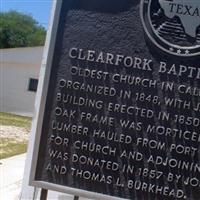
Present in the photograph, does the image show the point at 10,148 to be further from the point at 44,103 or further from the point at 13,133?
the point at 44,103

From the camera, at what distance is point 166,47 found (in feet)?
12.7

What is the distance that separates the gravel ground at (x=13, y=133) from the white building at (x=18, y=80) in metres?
9.75

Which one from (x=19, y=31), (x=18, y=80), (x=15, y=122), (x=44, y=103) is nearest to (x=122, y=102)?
(x=44, y=103)

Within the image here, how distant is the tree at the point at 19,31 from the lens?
159 ft

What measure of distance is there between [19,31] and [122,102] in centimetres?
4701

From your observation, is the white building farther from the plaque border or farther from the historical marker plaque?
the historical marker plaque

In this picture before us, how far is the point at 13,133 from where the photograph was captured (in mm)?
15938

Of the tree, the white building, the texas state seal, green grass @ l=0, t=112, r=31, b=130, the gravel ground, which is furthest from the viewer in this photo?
the tree

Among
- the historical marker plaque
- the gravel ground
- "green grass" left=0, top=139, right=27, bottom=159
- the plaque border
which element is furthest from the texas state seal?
the gravel ground

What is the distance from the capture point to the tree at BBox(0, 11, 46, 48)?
48500mm

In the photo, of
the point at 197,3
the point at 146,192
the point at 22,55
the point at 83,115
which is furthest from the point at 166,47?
the point at 22,55

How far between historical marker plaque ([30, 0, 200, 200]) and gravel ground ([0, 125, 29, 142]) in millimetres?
10546

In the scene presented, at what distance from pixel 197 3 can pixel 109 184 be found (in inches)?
59.2

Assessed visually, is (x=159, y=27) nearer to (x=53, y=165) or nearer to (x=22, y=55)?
(x=53, y=165)
